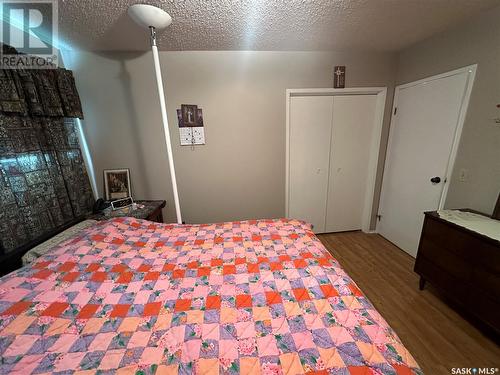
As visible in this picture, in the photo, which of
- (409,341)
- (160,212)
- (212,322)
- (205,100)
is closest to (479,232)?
(409,341)

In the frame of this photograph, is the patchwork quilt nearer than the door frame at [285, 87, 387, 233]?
Yes

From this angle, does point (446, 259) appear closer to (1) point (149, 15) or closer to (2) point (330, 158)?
(2) point (330, 158)

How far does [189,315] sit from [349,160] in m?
2.55

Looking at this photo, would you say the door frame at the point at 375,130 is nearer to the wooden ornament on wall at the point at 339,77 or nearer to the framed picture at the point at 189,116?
the wooden ornament on wall at the point at 339,77

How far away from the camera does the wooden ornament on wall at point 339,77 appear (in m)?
2.25

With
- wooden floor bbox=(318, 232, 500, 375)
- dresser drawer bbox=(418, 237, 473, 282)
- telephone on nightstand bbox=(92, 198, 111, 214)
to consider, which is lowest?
wooden floor bbox=(318, 232, 500, 375)

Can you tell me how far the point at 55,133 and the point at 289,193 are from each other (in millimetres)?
2561

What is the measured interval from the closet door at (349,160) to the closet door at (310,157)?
0.09 meters

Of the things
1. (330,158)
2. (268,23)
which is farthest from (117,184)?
(330,158)

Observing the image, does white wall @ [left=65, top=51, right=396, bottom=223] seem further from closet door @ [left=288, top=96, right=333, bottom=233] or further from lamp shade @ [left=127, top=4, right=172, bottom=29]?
lamp shade @ [left=127, top=4, right=172, bottom=29]

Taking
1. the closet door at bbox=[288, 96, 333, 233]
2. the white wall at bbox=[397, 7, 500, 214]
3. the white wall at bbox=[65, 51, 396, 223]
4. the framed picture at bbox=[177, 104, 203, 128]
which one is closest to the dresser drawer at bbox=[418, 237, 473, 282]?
the white wall at bbox=[397, 7, 500, 214]

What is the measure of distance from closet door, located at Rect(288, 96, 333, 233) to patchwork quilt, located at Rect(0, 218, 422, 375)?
1.38m

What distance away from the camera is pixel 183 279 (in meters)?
1.09

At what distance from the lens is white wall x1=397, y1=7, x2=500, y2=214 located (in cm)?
150
